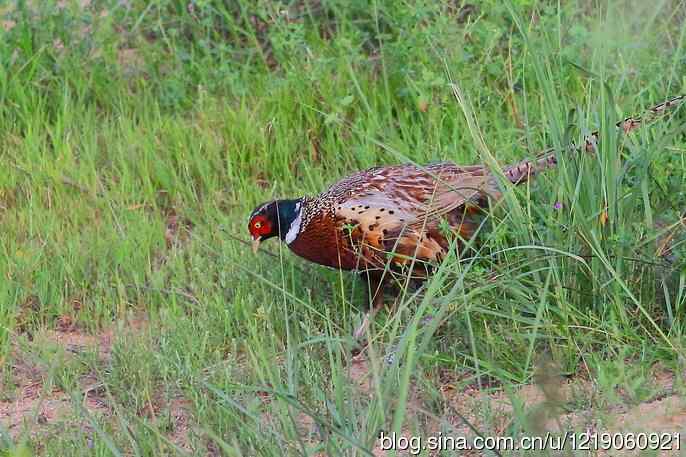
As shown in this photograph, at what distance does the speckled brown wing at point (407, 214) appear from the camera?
15.3 ft

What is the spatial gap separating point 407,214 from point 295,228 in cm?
51

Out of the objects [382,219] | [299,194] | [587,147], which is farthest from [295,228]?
[587,147]

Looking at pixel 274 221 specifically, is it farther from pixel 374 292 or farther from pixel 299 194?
pixel 299 194

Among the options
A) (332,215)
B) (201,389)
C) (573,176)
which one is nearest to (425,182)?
(332,215)

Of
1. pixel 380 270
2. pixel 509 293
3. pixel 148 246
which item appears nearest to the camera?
pixel 509 293

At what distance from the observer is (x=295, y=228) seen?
4.96 m

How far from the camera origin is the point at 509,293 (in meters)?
4.18

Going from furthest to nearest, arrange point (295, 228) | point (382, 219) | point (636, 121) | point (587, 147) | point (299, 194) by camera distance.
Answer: point (299, 194) < point (295, 228) < point (382, 219) < point (636, 121) < point (587, 147)

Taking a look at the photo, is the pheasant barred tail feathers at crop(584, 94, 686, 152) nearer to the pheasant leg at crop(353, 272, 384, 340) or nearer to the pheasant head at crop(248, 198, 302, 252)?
the pheasant leg at crop(353, 272, 384, 340)

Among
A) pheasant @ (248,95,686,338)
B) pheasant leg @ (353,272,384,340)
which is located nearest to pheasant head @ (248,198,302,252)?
pheasant @ (248,95,686,338)

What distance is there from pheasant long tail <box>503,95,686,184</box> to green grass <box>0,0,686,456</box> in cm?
4

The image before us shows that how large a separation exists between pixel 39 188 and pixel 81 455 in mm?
2456

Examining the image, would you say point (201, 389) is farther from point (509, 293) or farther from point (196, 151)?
point (196, 151)

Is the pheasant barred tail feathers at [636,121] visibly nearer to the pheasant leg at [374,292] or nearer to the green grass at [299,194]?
the green grass at [299,194]
